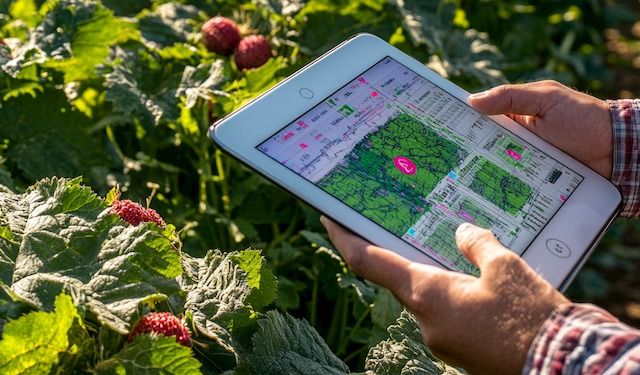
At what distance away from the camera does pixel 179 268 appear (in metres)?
1.23

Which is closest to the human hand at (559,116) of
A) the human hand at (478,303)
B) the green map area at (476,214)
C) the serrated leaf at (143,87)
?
the green map area at (476,214)

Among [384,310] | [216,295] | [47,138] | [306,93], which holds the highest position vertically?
[306,93]

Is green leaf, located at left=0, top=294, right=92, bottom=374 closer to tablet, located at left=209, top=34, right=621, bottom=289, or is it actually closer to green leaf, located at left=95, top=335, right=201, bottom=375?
green leaf, located at left=95, top=335, right=201, bottom=375

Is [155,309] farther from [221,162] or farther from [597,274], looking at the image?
[597,274]

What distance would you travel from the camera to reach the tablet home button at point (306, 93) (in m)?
1.56

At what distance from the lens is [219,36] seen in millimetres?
2207

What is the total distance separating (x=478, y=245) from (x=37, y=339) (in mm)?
610

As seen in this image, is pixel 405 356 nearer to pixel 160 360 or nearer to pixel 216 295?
pixel 216 295

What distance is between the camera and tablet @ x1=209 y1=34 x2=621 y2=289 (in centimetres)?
140

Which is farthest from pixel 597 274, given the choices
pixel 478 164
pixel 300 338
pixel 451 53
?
pixel 300 338

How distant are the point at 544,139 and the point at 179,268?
0.83m

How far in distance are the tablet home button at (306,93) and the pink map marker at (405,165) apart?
18 centimetres

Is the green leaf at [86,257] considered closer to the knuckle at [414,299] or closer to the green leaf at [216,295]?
the green leaf at [216,295]

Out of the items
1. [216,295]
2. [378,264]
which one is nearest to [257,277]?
[216,295]
